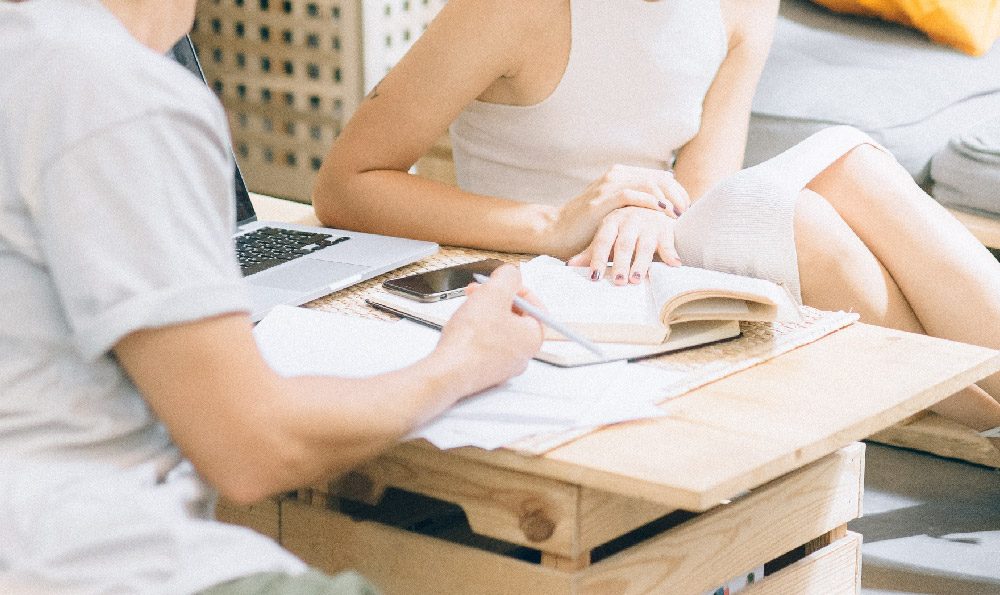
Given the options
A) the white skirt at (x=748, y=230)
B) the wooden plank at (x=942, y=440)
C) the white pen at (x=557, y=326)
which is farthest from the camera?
the wooden plank at (x=942, y=440)

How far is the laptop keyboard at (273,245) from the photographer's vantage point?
3.46 ft

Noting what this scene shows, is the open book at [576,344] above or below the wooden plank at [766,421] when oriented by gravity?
above

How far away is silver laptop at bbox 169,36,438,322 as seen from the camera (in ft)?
3.11

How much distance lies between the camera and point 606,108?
1353 millimetres

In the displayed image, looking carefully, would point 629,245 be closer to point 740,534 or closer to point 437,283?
point 437,283

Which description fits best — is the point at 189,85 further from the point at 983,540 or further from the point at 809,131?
the point at 809,131

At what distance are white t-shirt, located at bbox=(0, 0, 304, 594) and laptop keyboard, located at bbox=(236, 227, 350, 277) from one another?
0.41 m

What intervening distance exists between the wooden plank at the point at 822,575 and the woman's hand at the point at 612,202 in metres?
0.35

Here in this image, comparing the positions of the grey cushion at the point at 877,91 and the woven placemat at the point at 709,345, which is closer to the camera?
the woven placemat at the point at 709,345

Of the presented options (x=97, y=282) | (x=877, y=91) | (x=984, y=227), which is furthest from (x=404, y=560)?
(x=877, y=91)

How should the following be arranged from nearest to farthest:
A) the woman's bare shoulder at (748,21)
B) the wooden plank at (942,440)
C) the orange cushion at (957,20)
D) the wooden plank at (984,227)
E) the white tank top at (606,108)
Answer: the white tank top at (606,108)
the woman's bare shoulder at (748,21)
the wooden plank at (942,440)
the wooden plank at (984,227)
the orange cushion at (957,20)

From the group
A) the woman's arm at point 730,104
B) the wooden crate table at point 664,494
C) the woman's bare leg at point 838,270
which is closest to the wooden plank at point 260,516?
the wooden crate table at point 664,494

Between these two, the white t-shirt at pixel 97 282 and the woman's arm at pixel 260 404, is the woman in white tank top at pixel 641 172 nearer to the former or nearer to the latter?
the woman's arm at pixel 260 404

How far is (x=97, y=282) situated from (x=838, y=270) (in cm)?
73
